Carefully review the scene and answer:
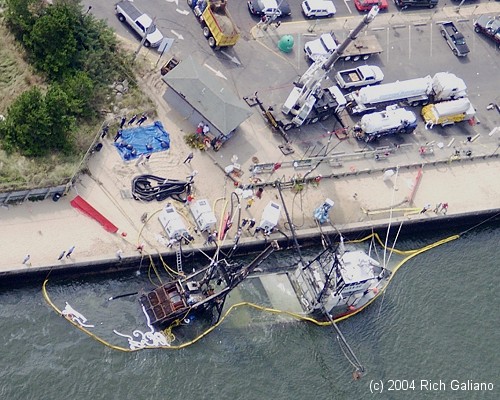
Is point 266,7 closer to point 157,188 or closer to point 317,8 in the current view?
point 317,8

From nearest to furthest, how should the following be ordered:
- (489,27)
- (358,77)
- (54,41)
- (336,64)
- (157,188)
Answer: (157,188)
(54,41)
(358,77)
(336,64)
(489,27)

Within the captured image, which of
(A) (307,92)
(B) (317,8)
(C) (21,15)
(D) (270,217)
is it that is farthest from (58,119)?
(B) (317,8)

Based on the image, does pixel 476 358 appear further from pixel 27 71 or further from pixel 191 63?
pixel 27 71

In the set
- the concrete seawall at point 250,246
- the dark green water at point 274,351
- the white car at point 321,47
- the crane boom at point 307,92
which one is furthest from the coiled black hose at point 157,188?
the white car at point 321,47

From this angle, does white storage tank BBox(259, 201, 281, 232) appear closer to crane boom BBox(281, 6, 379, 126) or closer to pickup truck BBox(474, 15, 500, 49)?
crane boom BBox(281, 6, 379, 126)

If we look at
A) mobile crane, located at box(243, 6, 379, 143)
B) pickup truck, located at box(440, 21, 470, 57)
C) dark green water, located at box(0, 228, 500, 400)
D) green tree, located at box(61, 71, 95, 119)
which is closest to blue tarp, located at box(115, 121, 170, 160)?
green tree, located at box(61, 71, 95, 119)

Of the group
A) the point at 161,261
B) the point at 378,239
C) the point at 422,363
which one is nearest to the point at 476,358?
the point at 422,363
